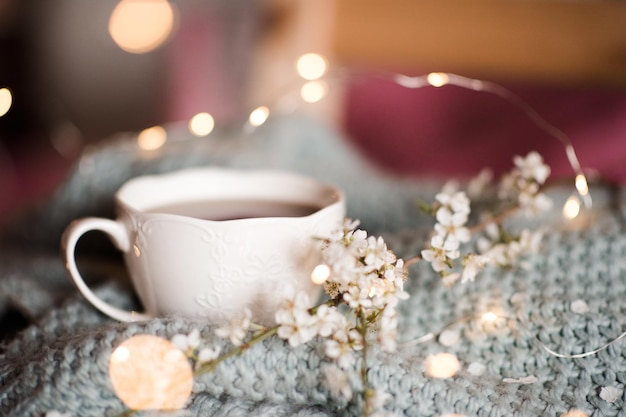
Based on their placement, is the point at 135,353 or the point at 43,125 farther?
the point at 43,125

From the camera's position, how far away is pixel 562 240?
0.58m

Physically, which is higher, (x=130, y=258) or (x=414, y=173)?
(x=130, y=258)

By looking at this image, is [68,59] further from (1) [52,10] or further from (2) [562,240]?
(2) [562,240]

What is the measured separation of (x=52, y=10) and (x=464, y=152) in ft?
4.69

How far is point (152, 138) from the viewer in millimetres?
825

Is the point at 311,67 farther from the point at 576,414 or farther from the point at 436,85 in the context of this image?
the point at 576,414

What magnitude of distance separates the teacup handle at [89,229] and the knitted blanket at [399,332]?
0.02m

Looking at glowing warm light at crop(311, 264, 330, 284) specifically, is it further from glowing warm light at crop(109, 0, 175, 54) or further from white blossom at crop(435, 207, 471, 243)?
glowing warm light at crop(109, 0, 175, 54)

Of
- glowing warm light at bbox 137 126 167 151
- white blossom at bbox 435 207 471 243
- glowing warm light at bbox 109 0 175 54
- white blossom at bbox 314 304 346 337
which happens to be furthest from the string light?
glowing warm light at bbox 109 0 175 54

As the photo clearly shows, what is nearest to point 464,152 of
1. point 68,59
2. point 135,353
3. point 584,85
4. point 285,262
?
point 584,85

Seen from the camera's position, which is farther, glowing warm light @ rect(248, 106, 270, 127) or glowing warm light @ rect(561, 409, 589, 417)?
glowing warm light @ rect(248, 106, 270, 127)

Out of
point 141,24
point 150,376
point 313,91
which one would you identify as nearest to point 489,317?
point 150,376

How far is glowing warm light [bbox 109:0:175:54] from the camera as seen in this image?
4.98ft

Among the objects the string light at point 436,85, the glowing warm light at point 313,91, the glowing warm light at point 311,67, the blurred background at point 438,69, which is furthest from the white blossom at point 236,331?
the glowing warm light at point 313,91
